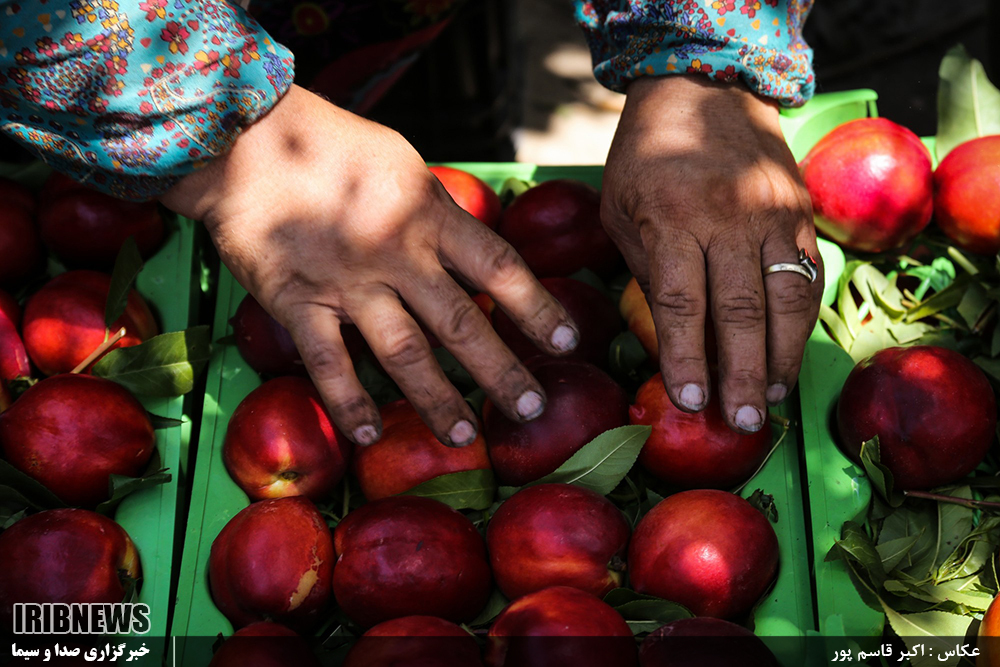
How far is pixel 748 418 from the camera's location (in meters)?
1.42

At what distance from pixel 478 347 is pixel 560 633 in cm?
51

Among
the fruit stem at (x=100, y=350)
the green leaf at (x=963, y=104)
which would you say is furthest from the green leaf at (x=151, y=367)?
the green leaf at (x=963, y=104)

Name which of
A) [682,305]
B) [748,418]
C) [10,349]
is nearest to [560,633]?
[748,418]

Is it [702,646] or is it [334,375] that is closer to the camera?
[702,646]

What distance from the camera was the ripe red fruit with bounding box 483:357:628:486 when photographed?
1506 millimetres

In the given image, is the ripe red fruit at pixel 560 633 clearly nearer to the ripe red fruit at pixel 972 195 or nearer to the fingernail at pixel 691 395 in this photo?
the fingernail at pixel 691 395

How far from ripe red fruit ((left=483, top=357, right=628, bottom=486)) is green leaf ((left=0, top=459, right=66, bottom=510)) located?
33.1 inches

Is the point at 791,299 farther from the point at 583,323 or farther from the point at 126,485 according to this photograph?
the point at 126,485

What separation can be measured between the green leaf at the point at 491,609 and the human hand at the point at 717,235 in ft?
1.58

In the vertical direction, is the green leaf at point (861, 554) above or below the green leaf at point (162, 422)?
above

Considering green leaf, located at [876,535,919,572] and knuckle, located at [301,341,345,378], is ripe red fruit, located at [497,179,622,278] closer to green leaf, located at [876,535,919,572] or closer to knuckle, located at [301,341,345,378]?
knuckle, located at [301,341,345,378]

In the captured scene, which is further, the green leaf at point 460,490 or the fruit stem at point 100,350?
the fruit stem at point 100,350

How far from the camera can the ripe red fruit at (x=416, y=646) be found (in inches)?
47.6

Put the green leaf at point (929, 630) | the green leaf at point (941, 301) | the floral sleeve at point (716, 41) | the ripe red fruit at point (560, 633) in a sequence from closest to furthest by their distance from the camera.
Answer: the ripe red fruit at point (560, 633) → the green leaf at point (929, 630) → the floral sleeve at point (716, 41) → the green leaf at point (941, 301)
